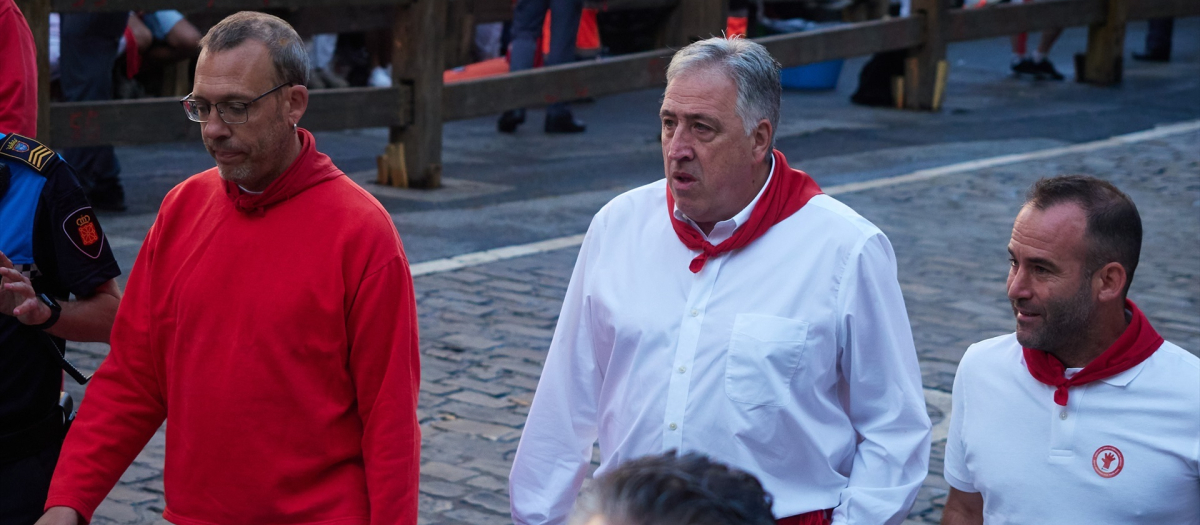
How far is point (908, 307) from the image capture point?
7535mm

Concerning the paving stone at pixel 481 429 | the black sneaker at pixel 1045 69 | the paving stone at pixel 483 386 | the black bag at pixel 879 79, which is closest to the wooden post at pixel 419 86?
the paving stone at pixel 483 386

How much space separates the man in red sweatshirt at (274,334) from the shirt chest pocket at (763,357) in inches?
27.0

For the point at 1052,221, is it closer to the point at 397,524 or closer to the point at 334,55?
the point at 397,524

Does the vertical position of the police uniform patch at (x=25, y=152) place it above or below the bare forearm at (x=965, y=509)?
above

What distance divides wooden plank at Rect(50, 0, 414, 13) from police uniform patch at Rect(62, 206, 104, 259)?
5.06 meters

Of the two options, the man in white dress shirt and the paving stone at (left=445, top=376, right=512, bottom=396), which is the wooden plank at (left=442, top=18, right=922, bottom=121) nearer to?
the paving stone at (left=445, top=376, right=512, bottom=396)

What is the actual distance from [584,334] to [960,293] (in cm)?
506

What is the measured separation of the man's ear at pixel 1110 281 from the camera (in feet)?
9.92

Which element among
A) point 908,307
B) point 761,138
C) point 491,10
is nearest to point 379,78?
point 491,10

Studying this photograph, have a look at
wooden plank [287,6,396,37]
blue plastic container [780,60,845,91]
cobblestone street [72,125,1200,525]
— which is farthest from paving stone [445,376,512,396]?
blue plastic container [780,60,845,91]

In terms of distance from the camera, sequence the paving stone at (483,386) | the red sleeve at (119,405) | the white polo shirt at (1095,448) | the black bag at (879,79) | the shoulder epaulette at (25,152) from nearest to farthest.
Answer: the white polo shirt at (1095,448) → the red sleeve at (119,405) → the shoulder epaulette at (25,152) → the paving stone at (483,386) → the black bag at (879,79)

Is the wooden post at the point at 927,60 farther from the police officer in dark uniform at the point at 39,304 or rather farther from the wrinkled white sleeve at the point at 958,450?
the police officer in dark uniform at the point at 39,304

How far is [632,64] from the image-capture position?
1183 cm

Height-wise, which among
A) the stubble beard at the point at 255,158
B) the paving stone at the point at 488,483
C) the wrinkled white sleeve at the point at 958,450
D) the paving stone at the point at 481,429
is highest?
the stubble beard at the point at 255,158
